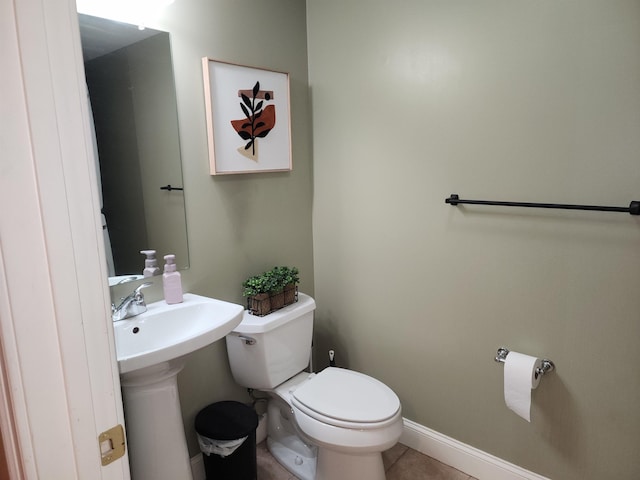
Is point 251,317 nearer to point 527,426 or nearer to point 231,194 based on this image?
point 231,194

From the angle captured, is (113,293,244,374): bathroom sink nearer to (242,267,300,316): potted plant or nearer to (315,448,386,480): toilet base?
(242,267,300,316): potted plant

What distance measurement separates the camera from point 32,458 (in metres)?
0.53

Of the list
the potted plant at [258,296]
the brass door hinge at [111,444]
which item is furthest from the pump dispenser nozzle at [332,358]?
the brass door hinge at [111,444]

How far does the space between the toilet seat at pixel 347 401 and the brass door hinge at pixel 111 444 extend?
1.10 metres

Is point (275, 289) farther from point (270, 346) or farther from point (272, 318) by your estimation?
point (270, 346)

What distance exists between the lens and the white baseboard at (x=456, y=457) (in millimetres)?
1822

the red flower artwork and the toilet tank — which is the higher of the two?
the red flower artwork

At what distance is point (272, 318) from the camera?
6.03ft

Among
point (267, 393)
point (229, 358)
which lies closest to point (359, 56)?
point (229, 358)

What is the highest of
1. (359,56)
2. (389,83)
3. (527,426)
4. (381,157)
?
(359,56)

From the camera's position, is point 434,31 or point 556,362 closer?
point 556,362

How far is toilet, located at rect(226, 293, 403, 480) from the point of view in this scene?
5.26 feet

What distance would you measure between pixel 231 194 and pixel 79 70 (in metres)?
1.36

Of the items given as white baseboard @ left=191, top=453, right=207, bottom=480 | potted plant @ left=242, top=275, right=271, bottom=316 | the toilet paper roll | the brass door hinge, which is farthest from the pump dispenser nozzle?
the brass door hinge
